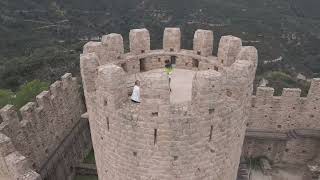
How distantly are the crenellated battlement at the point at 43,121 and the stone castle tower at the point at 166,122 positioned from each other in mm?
5057

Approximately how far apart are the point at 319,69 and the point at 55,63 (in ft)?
147

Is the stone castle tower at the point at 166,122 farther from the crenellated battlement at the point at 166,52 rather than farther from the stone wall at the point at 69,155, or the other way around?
the stone wall at the point at 69,155

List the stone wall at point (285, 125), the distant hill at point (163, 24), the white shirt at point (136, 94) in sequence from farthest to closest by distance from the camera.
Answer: the distant hill at point (163, 24), the stone wall at point (285, 125), the white shirt at point (136, 94)

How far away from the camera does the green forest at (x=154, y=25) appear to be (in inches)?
1999

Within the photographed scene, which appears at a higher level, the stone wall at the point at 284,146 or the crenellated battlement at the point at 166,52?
the crenellated battlement at the point at 166,52

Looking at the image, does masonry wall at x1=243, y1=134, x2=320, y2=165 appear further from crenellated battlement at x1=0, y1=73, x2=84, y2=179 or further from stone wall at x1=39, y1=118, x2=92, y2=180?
crenellated battlement at x1=0, y1=73, x2=84, y2=179

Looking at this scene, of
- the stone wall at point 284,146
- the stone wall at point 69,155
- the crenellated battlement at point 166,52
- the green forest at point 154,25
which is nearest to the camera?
the crenellated battlement at point 166,52

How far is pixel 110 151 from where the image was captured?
8070 mm

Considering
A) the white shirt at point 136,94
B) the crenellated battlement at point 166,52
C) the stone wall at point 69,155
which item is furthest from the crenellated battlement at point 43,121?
the white shirt at point 136,94

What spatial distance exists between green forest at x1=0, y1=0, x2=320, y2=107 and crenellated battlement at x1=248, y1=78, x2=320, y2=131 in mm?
25817

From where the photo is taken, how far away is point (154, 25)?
70.8 m

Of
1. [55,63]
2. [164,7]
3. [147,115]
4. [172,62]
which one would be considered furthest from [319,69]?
[147,115]

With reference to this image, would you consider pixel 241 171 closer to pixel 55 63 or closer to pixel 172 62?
pixel 172 62

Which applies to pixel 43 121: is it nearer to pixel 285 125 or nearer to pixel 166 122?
pixel 166 122
